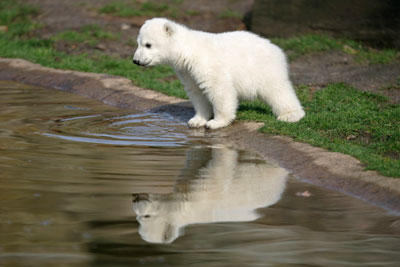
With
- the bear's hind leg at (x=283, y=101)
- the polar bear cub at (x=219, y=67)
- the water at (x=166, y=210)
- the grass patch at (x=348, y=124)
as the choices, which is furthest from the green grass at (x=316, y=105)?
the water at (x=166, y=210)

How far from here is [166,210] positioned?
14.7ft

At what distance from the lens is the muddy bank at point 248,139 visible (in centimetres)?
514

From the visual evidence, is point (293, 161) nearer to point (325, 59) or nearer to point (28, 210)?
point (28, 210)

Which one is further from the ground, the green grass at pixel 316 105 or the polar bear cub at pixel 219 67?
the polar bear cub at pixel 219 67

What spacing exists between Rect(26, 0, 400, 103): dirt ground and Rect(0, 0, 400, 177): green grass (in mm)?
417

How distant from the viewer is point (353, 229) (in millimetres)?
4180

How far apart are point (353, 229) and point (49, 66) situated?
30.4ft

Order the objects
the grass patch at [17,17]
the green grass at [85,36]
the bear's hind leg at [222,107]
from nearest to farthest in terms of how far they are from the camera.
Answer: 1. the bear's hind leg at [222,107]
2. the green grass at [85,36]
3. the grass patch at [17,17]

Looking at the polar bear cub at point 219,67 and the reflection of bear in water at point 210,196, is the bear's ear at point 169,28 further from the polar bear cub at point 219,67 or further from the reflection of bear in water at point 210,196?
the reflection of bear in water at point 210,196

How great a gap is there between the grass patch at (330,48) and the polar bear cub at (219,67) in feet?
14.9

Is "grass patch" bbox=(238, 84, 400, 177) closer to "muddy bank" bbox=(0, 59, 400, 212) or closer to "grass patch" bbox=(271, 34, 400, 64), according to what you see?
"muddy bank" bbox=(0, 59, 400, 212)

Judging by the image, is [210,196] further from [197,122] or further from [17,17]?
[17,17]

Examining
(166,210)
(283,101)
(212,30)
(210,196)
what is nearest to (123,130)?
(283,101)

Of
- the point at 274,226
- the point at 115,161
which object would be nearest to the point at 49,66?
the point at 115,161
